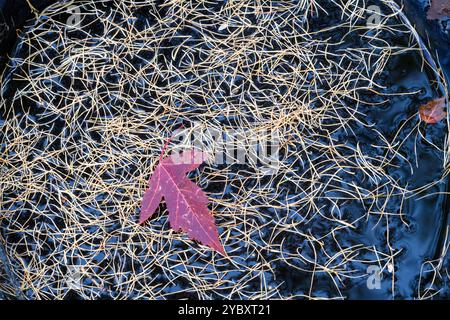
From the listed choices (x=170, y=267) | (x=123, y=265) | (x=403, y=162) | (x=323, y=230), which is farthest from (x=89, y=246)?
(x=403, y=162)

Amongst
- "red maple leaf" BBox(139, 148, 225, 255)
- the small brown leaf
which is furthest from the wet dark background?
"red maple leaf" BBox(139, 148, 225, 255)

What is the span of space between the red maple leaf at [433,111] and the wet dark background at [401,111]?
56 millimetres

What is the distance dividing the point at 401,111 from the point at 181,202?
703 millimetres

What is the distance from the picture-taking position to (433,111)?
1.73 meters

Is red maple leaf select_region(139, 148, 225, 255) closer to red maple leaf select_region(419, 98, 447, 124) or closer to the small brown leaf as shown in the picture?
red maple leaf select_region(419, 98, 447, 124)

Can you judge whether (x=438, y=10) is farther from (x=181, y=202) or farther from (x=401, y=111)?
(x=181, y=202)

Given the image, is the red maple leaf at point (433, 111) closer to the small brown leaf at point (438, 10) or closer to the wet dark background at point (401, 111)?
the wet dark background at point (401, 111)

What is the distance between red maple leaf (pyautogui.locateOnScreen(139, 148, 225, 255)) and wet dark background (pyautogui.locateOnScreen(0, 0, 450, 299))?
0.44 meters

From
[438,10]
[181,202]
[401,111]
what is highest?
[438,10]

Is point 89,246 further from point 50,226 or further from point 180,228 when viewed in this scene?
point 180,228

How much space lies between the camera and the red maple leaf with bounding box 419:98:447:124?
5.67ft

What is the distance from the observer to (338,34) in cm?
179

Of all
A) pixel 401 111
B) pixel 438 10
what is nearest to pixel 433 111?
pixel 401 111

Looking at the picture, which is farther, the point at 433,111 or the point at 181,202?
the point at 433,111
